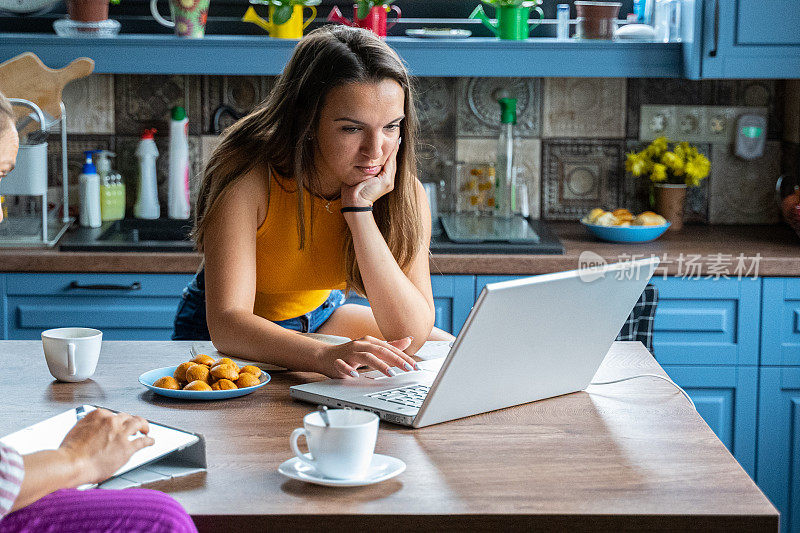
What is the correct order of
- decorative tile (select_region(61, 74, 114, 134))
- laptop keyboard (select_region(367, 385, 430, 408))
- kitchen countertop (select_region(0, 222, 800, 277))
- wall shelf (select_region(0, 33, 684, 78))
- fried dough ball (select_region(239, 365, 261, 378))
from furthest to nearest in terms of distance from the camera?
decorative tile (select_region(61, 74, 114, 134)), wall shelf (select_region(0, 33, 684, 78)), kitchen countertop (select_region(0, 222, 800, 277)), fried dough ball (select_region(239, 365, 261, 378)), laptop keyboard (select_region(367, 385, 430, 408))

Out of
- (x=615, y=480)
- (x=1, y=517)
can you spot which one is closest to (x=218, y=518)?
(x=1, y=517)

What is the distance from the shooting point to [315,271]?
208 cm

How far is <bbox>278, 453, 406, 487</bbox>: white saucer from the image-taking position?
1.14m

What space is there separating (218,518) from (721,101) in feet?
9.08

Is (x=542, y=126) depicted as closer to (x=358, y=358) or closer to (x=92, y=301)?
(x=92, y=301)

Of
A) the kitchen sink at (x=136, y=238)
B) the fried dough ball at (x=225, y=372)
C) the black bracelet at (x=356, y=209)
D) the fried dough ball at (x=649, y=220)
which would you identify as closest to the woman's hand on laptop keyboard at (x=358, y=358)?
the fried dough ball at (x=225, y=372)

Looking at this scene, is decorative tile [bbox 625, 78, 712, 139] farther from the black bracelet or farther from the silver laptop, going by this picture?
the silver laptop

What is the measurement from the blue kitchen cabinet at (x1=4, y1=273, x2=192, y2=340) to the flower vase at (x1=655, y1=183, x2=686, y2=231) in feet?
5.09

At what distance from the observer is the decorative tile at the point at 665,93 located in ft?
11.0

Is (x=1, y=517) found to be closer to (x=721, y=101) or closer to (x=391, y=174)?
(x=391, y=174)

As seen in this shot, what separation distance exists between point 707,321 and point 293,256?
135 cm

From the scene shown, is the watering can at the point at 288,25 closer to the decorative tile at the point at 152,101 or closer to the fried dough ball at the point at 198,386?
the decorative tile at the point at 152,101

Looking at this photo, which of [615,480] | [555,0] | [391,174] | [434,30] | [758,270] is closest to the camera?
[615,480]

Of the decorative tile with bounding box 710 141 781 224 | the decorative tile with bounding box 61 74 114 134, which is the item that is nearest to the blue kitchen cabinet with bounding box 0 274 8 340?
the decorative tile with bounding box 61 74 114 134
